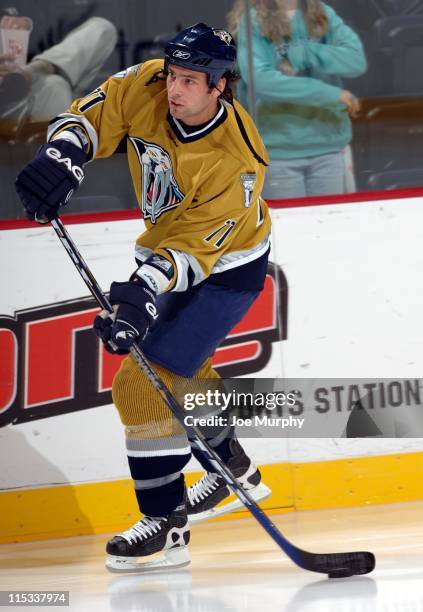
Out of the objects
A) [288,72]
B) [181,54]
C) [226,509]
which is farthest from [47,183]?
[288,72]

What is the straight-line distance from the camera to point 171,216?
115 inches

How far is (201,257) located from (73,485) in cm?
112

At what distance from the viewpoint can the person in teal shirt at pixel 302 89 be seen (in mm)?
3754

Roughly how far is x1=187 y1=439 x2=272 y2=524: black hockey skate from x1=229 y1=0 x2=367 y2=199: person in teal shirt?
3.08ft

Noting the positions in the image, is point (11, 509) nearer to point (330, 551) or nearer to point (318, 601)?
point (330, 551)

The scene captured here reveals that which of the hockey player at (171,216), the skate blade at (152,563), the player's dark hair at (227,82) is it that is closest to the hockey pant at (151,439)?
the hockey player at (171,216)

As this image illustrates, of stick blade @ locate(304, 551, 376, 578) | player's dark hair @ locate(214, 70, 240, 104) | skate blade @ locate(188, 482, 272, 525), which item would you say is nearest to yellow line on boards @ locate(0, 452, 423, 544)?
skate blade @ locate(188, 482, 272, 525)

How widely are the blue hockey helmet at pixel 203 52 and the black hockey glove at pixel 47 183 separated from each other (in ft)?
1.12

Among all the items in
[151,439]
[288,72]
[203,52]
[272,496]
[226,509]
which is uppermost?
[203,52]

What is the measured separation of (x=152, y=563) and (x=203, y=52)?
1265mm

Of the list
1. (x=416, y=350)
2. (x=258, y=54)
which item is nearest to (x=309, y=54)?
(x=258, y=54)

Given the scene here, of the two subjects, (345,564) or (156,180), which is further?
(156,180)

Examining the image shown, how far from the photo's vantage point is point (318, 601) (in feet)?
8.14

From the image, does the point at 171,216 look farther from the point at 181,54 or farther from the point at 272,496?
the point at 272,496
